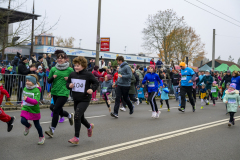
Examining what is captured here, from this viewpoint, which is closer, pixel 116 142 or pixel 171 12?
pixel 116 142

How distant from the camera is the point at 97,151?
5.93 m

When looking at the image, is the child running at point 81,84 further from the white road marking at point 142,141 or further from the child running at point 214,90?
the child running at point 214,90

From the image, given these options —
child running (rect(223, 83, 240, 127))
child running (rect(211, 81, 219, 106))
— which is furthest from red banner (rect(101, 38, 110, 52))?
child running (rect(223, 83, 240, 127))

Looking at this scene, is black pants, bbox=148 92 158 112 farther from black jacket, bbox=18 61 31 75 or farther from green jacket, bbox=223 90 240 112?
black jacket, bbox=18 61 31 75

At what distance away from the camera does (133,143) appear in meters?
6.66

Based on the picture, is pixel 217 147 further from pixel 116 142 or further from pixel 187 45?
pixel 187 45

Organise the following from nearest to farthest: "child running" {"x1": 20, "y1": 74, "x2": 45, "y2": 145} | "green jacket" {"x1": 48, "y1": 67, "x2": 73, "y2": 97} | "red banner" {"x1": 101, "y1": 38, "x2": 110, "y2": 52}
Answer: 1. "child running" {"x1": 20, "y1": 74, "x2": 45, "y2": 145}
2. "green jacket" {"x1": 48, "y1": 67, "x2": 73, "y2": 97}
3. "red banner" {"x1": 101, "y1": 38, "x2": 110, "y2": 52}

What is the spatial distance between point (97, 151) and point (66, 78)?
1.96 m

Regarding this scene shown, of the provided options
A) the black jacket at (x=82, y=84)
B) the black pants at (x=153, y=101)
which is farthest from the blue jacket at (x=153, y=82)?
the black jacket at (x=82, y=84)

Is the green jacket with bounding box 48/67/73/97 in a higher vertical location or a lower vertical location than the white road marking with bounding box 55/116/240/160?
higher

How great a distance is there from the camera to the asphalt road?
18.6 feet

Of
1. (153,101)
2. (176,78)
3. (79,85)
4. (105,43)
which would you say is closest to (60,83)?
(79,85)

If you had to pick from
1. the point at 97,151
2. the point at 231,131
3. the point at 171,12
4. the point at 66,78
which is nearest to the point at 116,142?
the point at 97,151

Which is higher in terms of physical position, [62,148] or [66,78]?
[66,78]
